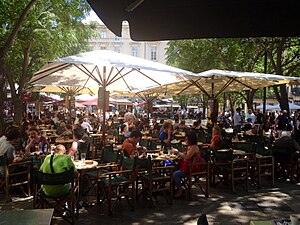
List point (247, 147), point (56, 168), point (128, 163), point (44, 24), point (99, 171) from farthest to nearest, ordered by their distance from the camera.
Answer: point (44, 24) < point (247, 147) < point (99, 171) < point (128, 163) < point (56, 168)

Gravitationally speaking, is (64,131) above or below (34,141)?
above

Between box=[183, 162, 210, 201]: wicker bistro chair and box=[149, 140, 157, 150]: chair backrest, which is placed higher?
box=[149, 140, 157, 150]: chair backrest

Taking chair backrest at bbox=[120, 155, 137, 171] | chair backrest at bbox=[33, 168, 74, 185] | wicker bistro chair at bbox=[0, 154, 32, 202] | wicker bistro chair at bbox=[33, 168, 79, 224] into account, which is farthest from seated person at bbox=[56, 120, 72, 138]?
chair backrest at bbox=[33, 168, 74, 185]

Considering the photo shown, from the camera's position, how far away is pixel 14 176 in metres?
6.96

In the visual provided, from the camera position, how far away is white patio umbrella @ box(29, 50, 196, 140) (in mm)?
7438

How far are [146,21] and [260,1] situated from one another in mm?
925

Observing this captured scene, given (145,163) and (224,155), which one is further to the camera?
(224,155)

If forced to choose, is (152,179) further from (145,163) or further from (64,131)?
(64,131)

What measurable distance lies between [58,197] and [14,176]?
80.7 inches

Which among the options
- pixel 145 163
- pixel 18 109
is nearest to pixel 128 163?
pixel 145 163

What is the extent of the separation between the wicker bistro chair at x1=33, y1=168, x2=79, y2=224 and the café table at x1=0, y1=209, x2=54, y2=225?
2.06 meters

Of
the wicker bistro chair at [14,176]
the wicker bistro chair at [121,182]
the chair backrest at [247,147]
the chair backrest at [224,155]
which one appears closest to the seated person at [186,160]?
the chair backrest at [224,155]

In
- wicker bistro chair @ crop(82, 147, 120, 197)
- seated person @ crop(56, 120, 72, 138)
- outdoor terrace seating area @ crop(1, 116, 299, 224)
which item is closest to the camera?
outdoor terrace seating area @ crop(1, 116, 299, 224)

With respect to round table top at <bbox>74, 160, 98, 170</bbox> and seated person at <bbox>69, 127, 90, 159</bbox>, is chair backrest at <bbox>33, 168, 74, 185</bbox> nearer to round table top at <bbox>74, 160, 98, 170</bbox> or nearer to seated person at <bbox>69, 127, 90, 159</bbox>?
round table top at <bbox>74, 160, 98, 170</bbox>
